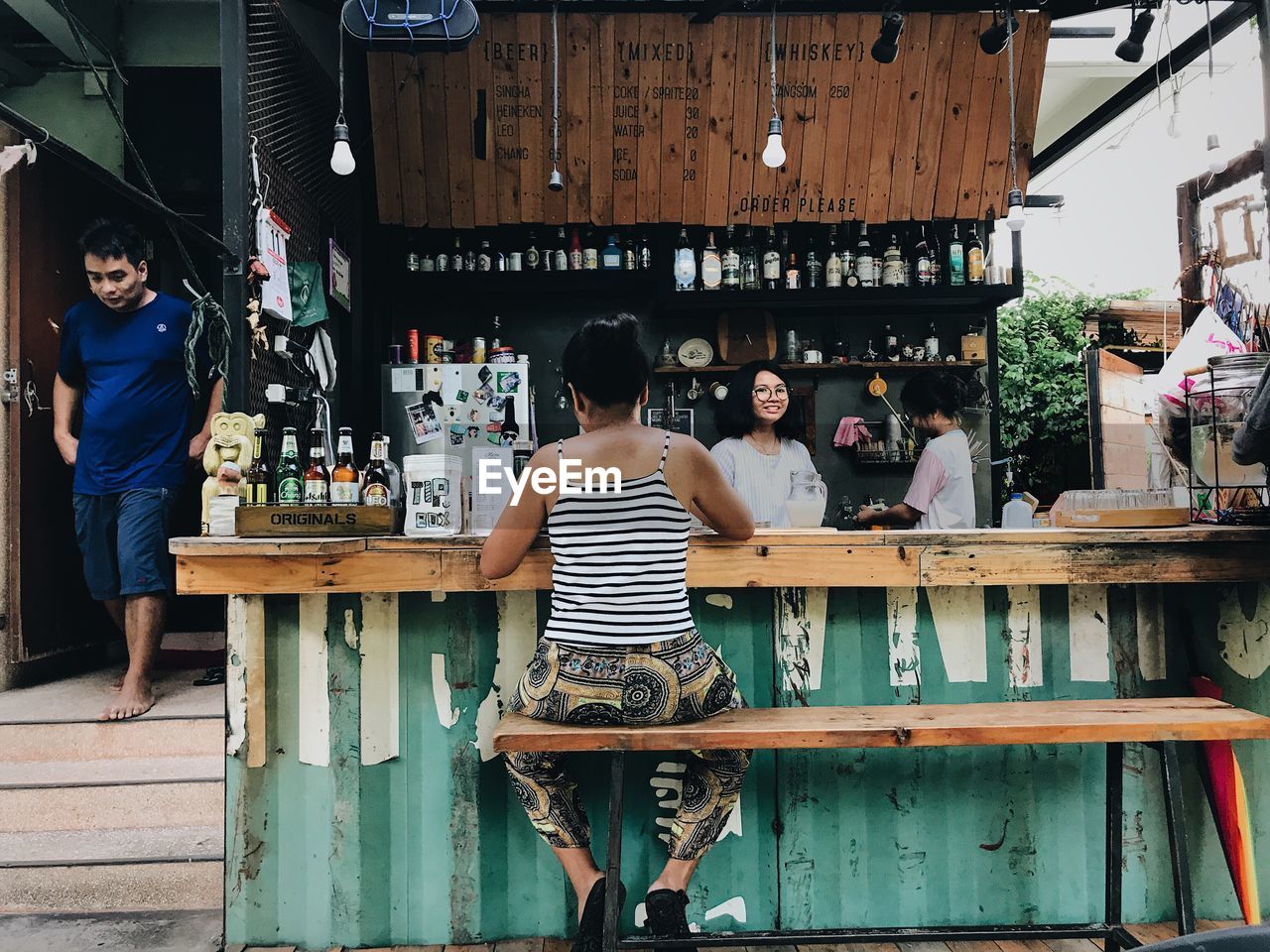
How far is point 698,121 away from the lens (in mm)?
4594

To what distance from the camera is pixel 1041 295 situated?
746 centimetres

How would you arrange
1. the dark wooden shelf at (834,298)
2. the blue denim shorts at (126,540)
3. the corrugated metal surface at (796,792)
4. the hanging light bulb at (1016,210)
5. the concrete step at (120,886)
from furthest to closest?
the dark wooden shelf at (834,298)
the hanging light bulb at (1016,210)
the blue denim shorts at (126,540)
the concrete step at (120,886)
the corrugated metal surface at (796,792)

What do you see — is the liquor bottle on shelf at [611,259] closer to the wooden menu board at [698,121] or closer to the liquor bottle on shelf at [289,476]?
the wooden menu board at [698,121]

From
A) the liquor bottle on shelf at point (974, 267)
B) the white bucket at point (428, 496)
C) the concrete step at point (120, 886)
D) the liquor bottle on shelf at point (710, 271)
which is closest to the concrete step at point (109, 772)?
the concrete step at point (120, 886)

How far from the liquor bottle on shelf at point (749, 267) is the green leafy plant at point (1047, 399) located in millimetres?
2884

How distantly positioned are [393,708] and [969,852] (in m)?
1.62

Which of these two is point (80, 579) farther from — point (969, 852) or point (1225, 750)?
point (1225, 750)

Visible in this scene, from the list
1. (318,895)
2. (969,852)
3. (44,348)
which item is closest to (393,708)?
(318,895)

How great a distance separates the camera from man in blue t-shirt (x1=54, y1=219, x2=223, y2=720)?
10.4 feet

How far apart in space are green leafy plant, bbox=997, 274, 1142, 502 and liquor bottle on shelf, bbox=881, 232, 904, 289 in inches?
93.1

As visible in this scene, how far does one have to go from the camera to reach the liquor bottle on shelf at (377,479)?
7.55 feet

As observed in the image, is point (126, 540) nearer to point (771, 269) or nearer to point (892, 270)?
point (771, 269)

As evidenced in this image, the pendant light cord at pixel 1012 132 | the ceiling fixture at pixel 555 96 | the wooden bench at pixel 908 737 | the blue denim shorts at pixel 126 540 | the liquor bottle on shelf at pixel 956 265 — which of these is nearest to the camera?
the wooden bench at pixel 908 737

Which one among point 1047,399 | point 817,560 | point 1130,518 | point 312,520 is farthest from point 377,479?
point 1047,399
